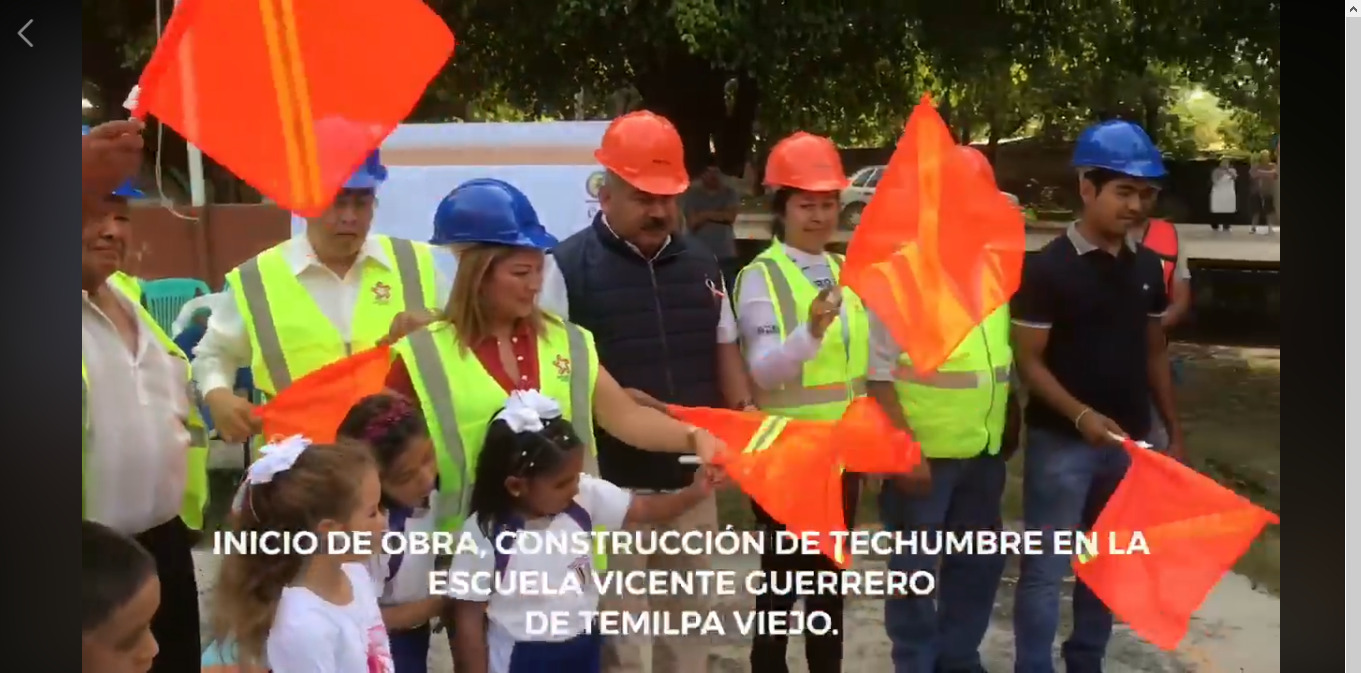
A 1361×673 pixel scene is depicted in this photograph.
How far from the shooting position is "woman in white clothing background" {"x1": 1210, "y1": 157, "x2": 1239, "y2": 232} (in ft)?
8.09

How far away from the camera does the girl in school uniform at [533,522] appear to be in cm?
229

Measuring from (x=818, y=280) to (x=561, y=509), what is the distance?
64 cm

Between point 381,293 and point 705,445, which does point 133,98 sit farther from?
point 705,445

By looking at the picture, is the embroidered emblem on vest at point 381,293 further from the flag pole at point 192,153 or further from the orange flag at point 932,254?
the orange flag at point 932,254

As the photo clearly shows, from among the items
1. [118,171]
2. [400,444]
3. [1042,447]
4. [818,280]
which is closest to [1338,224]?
[1042,447]

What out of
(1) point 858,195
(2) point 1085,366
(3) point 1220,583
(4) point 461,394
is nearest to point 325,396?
(4) point 461,394

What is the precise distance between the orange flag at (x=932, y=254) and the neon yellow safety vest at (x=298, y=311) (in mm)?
791

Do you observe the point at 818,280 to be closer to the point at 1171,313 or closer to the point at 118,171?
the point at 1171,313

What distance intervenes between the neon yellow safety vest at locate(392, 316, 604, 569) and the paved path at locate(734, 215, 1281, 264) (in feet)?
1.41

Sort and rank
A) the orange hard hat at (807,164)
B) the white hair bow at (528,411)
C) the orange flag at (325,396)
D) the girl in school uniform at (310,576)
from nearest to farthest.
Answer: the girl in school uniform at (310,576) < the white hair bow at (528,411) < the orange flag at (325,396) < the orange hard hat at (807,164)

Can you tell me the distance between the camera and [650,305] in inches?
98.1

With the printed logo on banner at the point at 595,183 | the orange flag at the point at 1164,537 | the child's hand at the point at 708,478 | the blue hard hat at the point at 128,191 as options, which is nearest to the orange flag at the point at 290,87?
the blue hard hat at the point at 128,191

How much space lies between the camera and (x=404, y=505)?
2.35 meters

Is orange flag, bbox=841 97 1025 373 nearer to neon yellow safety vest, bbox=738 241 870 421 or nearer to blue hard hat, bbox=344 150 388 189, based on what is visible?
neon yellow safety vest, bbox=738 241 870 421
